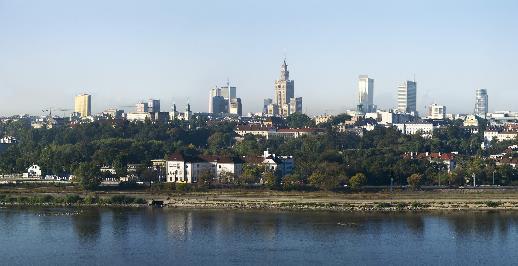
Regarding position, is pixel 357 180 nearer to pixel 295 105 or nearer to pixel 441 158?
pixel 441 158

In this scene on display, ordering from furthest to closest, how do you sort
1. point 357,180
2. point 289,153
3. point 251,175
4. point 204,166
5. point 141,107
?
point 141,107, point 289,153, point 204,166, point 251,175, point 357,180

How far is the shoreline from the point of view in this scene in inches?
1129

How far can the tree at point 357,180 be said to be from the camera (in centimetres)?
3262

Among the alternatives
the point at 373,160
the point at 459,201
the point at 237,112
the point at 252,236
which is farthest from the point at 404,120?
the point at 252,236

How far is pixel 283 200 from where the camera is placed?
3016cm

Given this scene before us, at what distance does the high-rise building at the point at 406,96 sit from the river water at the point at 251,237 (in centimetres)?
7371

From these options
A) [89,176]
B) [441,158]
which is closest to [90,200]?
[89,176]

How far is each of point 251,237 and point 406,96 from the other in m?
79.5

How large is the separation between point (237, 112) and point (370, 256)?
7506 cm

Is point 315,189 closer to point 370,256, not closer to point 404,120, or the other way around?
point 370,256

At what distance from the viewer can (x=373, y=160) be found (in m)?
36.4

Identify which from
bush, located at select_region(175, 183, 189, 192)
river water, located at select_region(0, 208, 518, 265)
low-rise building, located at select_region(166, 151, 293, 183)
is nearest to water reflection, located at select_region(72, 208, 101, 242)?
river water, located at select_region(0, 208, 518, 265)

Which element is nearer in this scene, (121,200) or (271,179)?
(121,200)

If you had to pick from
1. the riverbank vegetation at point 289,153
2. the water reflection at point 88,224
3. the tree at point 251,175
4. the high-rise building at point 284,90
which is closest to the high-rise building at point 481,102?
the high-rise building at point 284,90
